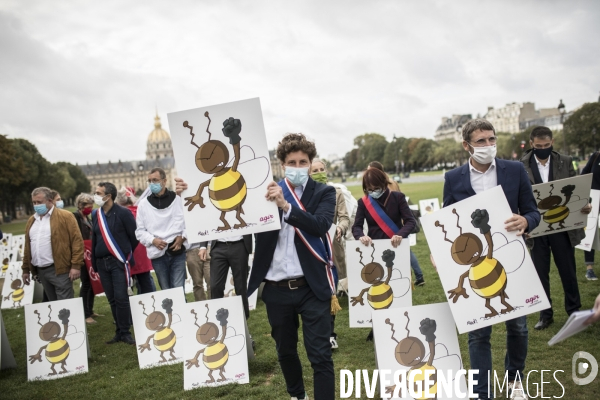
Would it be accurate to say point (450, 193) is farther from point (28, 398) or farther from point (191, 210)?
point (28, 398)

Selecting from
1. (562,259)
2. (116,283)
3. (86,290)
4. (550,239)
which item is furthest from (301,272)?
(86,290)

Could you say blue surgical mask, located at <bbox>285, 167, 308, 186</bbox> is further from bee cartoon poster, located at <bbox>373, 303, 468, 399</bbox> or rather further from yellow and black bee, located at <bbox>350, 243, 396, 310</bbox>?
yellow and black bee, located at <bbox>350, 243, 396, 310</bbox>

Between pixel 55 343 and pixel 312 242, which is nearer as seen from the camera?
pixel 312 242

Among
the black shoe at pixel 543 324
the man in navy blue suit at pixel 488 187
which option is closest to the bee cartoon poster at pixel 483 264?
the man in navy blue suit at pixel 488 187

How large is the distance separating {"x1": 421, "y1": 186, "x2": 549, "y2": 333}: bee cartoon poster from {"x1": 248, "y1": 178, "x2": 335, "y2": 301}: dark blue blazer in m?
0.86

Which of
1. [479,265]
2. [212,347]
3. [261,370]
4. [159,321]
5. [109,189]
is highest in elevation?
[109,189]

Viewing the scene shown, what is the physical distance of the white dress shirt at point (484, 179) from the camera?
4871 mm

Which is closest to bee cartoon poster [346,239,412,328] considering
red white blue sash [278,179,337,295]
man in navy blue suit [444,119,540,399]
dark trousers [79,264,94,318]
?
man in navy blue suit [444,119,540,399]

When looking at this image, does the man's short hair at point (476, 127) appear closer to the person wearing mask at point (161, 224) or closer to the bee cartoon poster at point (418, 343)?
the bee cartoon poster at point (418, 343)

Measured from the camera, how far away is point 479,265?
450 centimetres

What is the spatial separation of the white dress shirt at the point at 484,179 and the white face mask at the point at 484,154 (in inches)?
4.7

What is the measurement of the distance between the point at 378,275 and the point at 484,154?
9.11ft

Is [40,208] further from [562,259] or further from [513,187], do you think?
[562,259]

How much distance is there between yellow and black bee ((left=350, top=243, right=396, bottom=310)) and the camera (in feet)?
22.9
